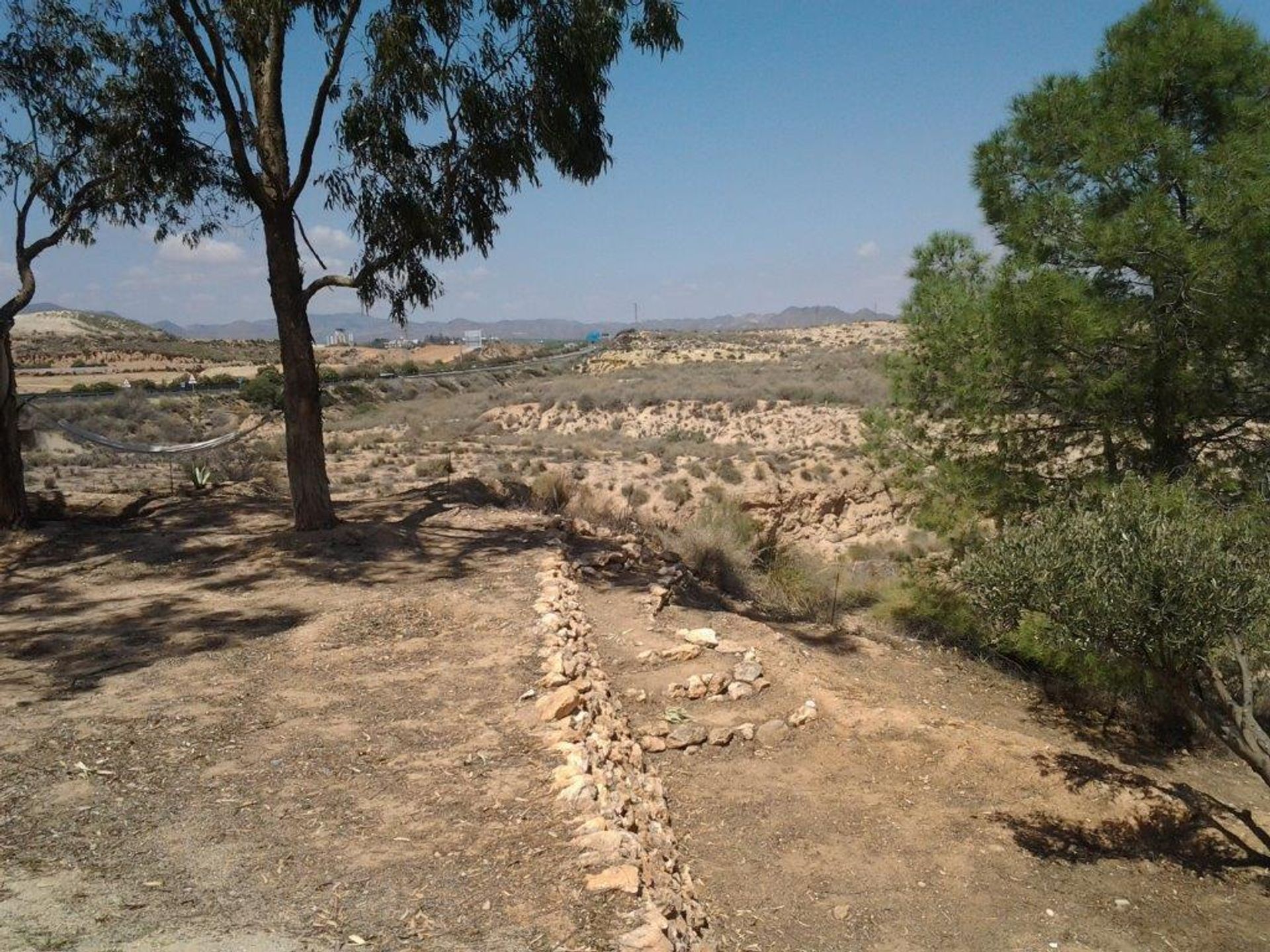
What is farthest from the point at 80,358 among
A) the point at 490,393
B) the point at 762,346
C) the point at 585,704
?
the point at 585,704

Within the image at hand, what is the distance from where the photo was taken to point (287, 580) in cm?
884

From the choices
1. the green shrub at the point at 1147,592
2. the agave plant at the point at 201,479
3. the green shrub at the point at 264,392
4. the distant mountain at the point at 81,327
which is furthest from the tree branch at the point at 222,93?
the distant mountain at the point at 81,327

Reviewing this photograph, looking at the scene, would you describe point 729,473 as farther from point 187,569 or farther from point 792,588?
point 187,569

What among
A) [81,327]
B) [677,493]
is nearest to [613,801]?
[677,493]

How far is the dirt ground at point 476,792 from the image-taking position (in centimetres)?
381

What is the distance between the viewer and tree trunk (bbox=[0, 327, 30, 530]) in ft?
33.2

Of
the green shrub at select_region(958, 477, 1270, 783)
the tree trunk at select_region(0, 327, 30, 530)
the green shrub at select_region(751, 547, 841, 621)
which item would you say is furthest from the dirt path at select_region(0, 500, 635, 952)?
the green shrub at select_region(751, 547, 841, 621)

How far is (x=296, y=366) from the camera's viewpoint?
10023mm

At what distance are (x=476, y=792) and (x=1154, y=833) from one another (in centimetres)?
446

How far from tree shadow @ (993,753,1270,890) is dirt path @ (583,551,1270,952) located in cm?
1

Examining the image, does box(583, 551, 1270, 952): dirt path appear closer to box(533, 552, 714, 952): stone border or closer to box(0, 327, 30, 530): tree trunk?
box(533, 552, 714, 952): stone border

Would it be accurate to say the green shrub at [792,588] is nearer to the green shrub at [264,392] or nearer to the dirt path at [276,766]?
the dirt path at [276,766]

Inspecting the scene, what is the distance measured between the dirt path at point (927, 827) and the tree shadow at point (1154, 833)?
0.01 m

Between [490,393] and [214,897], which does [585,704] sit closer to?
[214,897]
